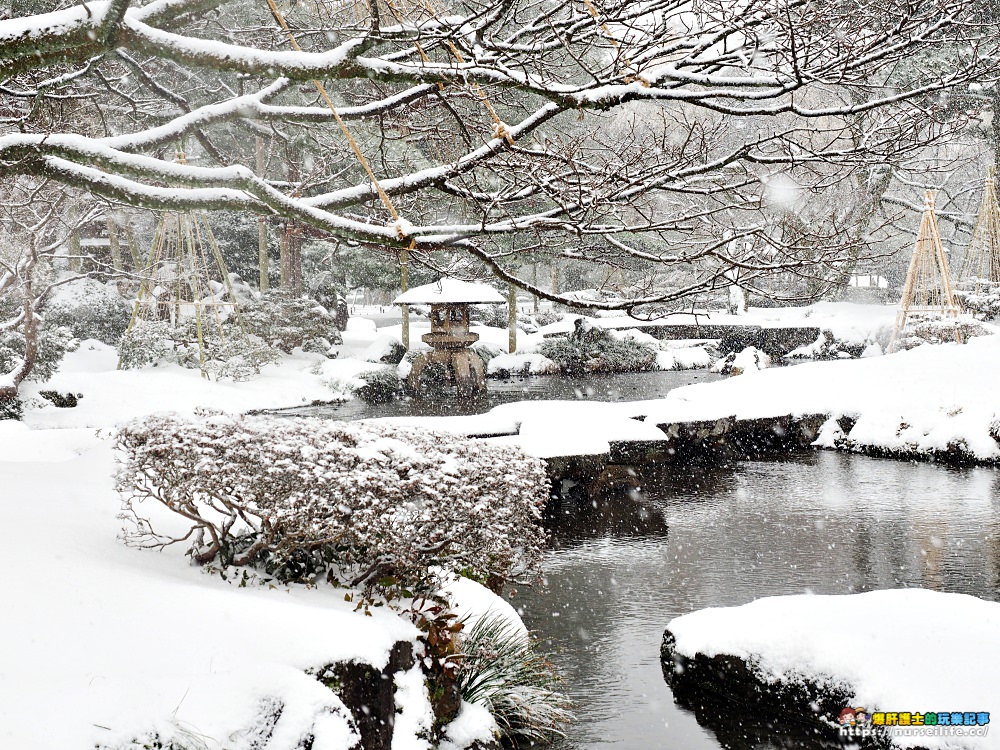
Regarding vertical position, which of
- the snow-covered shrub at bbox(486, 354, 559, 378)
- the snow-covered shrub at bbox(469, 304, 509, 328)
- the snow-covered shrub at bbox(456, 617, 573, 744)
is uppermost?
the snow-covered shrub at bbox(469, 304, 509, 328)

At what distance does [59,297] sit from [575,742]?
2028 cm

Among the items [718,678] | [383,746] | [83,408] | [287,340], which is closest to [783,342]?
[287,340]

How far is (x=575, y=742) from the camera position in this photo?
4297 millimetres

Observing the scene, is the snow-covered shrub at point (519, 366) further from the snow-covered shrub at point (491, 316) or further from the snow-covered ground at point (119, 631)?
the snow-covered ground at point (119, 631)

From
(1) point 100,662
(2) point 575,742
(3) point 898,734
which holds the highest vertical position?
(1) point 100,662

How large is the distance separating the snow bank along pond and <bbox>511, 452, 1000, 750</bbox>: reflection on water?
0.05ft

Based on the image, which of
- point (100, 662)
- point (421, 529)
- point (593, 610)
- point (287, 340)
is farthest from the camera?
point (287, 340)

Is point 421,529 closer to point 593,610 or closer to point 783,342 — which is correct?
point 593,610

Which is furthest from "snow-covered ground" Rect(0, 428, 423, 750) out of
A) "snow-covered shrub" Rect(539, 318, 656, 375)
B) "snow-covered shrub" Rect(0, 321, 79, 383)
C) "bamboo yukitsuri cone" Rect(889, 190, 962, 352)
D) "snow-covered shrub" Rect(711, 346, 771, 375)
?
"snow-covered shrub" Rect(539, 318, 656, 375)

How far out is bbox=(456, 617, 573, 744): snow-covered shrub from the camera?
4.29 metres

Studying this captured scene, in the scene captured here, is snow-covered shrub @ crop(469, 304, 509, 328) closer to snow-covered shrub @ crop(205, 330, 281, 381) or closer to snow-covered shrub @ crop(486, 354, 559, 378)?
snow-covered shrub @ crop(486, 354, 559, 378)

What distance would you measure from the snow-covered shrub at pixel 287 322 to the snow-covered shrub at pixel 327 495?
15.0m

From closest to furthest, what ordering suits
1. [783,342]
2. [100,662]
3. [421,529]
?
1. [100,662]
2. [421,529]
3. [783,342]

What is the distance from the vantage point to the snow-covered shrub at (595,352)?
2234cm
